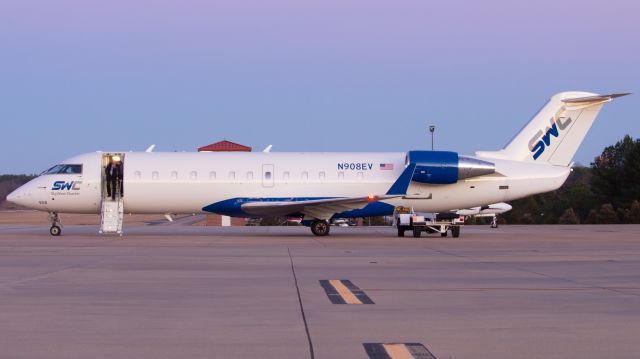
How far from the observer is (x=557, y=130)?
3684cm

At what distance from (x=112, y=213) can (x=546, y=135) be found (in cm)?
1808

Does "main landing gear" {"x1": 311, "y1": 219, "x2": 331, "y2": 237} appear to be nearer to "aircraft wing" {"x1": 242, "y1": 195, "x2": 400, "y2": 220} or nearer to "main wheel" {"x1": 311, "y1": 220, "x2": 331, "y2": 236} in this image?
"main wheel" {"x1": 311, "y1": 220, "x2": 331, "y2": 236}

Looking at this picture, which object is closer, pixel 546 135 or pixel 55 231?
pixel 55 231

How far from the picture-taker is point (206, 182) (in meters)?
35.0

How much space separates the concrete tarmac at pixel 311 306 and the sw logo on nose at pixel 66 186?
43.9 feet

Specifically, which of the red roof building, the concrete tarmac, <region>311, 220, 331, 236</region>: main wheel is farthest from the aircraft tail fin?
the red roof building

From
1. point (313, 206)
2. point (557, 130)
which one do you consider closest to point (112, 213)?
point (313, 206)

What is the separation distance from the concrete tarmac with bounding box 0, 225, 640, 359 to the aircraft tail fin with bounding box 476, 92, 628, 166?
16.0 meters

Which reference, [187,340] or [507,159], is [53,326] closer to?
[187,340]

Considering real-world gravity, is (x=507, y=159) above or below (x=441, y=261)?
above

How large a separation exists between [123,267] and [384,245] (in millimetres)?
11820

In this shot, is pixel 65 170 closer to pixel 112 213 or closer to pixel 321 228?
pixel 112 213

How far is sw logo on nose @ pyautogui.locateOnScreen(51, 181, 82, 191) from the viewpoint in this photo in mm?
35094

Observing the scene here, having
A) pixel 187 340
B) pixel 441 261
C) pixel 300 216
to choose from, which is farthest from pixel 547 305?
pixel 300 216
